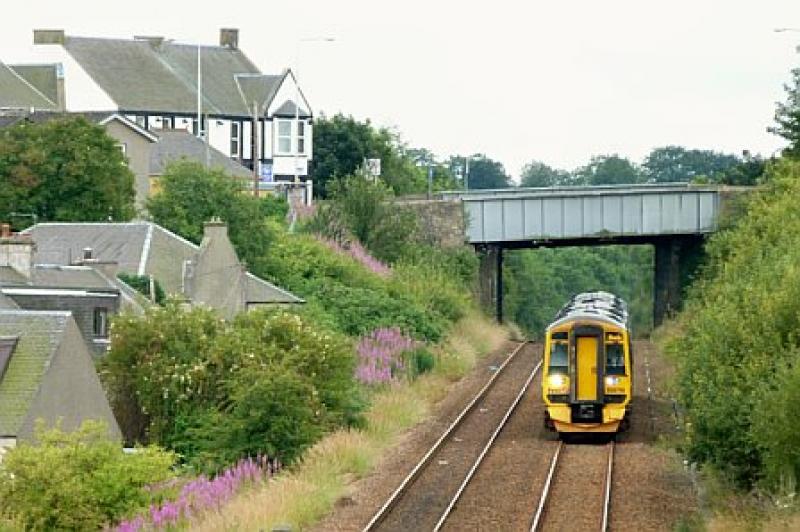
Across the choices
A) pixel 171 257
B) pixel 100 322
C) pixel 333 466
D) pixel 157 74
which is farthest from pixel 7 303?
pixel 157 74

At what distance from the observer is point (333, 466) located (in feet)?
103

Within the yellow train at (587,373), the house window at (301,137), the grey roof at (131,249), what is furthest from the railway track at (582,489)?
the house window at (301,137)

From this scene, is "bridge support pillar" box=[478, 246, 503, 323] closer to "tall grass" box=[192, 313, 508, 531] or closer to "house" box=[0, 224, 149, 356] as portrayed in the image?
"tall grass" box=[192, 313, 508, 531]

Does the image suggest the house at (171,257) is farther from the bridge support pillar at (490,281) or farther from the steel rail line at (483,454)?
the bridge support pillar at (490,281)

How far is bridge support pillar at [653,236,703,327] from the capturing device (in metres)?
71.8

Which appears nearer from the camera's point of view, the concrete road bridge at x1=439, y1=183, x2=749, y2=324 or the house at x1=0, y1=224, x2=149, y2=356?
the house at x1=0, y1=224, x2=149, y2=356

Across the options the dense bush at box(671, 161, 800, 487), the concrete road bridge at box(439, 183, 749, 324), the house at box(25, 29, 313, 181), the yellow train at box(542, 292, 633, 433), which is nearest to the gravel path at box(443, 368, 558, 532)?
the yellow train at box(542, 292, 633, 433)

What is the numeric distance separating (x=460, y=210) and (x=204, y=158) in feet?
39.3

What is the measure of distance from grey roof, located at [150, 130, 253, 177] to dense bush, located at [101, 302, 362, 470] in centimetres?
3530

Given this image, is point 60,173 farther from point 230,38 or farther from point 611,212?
point 230,38

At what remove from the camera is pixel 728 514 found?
24844 millimetres

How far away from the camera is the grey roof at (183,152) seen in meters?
76.6

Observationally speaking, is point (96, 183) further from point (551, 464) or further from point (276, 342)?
point (551, 464)

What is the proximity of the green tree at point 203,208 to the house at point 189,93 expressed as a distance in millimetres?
20441
